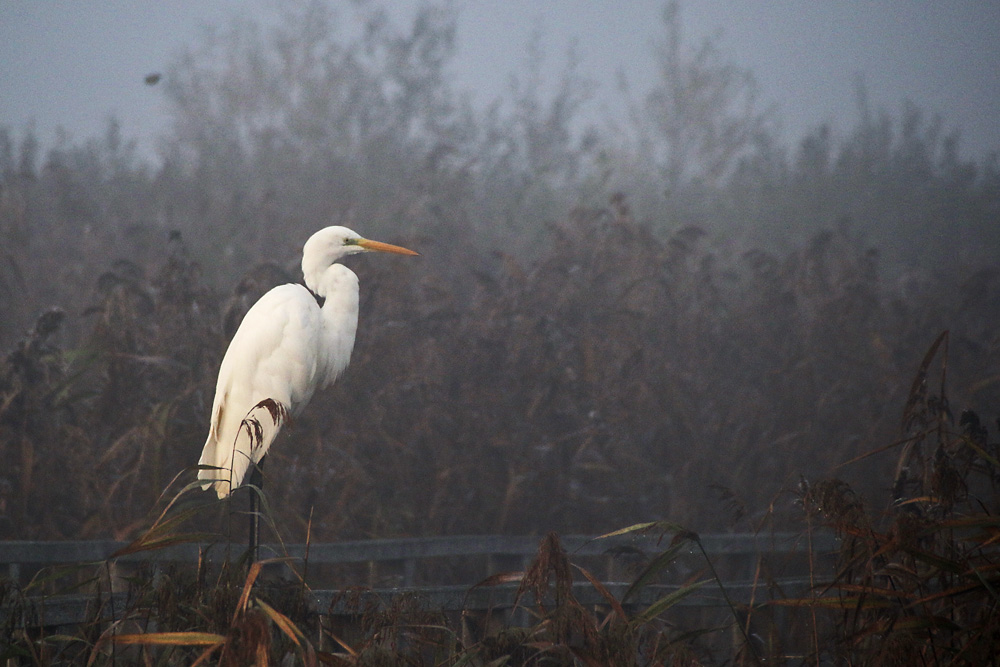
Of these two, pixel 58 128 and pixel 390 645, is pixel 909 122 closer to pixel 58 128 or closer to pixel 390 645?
pixel 58 128

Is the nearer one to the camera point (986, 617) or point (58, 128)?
point (986, 617)

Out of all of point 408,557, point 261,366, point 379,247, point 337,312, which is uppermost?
point 379,247

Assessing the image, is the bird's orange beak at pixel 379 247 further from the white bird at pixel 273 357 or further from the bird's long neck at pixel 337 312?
the bird's long neck at pixel 337 312

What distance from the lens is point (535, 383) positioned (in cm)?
479

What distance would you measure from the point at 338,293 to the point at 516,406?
1.47 metres

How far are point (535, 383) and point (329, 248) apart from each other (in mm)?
1555

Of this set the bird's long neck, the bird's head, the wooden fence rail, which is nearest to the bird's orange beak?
→ the bird's head

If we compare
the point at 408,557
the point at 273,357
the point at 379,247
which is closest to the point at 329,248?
the point at 379,247

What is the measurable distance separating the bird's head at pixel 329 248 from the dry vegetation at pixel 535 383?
0.54m

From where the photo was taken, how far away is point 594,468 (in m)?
4.41

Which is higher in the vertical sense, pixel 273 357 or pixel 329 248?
pixel 329 248

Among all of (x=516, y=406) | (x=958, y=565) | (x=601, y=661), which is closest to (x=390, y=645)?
(x=601, y=661)

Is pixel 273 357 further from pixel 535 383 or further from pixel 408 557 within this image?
pixel 535 383

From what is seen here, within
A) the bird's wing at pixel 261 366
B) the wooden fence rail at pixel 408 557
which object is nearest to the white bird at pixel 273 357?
the bird's wing at pixel 261 366
